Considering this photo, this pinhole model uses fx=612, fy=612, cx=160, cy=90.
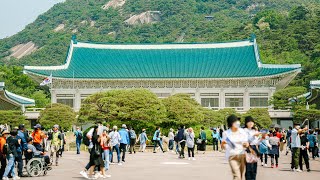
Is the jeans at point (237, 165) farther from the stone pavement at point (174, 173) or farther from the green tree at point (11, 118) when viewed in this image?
the green tree at point (11, 118)

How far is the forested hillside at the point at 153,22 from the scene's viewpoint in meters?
114

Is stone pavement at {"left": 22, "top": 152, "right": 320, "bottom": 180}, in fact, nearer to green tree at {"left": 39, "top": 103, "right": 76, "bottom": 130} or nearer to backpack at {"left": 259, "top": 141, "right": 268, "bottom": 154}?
backpack at {"left": 259, "top": 141, "right": 268, "bottom": 154}

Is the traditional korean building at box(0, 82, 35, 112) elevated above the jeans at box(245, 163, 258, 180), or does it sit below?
above

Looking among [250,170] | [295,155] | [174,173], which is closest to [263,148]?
[295,155]

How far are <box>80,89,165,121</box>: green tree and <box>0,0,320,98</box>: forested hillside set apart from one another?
63.5m

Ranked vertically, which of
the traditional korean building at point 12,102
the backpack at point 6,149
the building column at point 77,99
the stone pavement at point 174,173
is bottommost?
the stone pavement at point 174,173

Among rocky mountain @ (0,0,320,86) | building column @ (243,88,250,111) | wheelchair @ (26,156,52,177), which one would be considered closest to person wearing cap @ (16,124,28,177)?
wheelchair @ (26,156,52,177)

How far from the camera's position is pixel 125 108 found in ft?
128

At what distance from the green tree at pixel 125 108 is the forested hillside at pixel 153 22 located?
63465mm

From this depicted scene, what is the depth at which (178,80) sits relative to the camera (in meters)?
62.2

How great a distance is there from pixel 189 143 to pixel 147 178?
9094mm

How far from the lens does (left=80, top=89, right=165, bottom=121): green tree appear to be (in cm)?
3891

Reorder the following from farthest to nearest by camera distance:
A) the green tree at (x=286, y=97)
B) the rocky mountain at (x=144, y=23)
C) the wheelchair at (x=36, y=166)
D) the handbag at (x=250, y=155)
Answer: the rocky mountain at (x=144, y=23)
the green tree at (x=286, y=97)
the wheelchair at (x=36, y=166)
the handbag at (x=250, y=155)

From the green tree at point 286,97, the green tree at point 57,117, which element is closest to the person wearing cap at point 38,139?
the green tree at point 57,117
